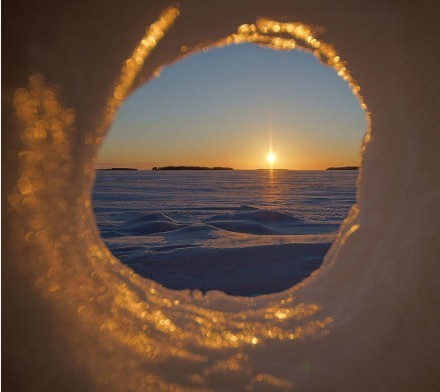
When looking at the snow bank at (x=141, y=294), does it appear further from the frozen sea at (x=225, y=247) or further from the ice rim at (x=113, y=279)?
the frozen sea at (x=225, y=247)

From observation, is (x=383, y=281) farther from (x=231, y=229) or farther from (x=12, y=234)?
(x=231, y=229)

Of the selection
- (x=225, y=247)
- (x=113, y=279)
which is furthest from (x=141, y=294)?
(x=225, y=247)

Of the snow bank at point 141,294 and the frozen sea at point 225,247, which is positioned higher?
the snow bank at point 141,294

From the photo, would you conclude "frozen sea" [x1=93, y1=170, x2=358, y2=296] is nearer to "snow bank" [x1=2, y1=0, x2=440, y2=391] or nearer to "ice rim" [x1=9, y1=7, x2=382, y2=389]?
"ice rim" [x1=9, y1=7, x2=382, y2=389]

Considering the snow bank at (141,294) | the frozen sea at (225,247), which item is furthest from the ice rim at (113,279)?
the frozen sea at (225,247)

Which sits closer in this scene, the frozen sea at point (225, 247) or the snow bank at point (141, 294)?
the snow bank at point (141, 294)

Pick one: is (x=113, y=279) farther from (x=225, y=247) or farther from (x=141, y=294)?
(x=225, y=247)

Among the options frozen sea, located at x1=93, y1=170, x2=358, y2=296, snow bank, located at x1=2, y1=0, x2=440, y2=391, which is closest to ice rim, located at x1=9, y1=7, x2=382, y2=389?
snow bank, located at x1=2, y1=0, x2=440, y2=391

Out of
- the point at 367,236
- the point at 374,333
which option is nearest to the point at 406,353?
the point at 374,333
